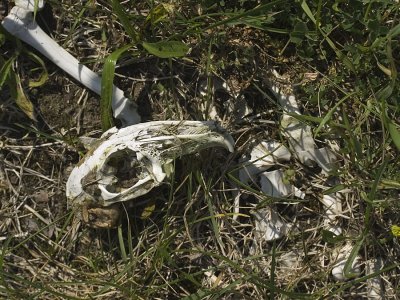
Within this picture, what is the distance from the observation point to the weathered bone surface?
7.73 ft

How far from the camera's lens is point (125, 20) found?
2365 mm

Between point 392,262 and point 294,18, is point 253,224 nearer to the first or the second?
point 392,262

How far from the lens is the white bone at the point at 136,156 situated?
2.36 metres

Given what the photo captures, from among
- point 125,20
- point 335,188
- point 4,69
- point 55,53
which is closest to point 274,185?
point 335,188

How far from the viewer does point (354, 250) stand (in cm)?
249

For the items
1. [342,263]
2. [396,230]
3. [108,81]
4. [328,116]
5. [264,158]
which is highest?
[108,81]

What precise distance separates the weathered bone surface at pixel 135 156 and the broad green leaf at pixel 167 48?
0.92ft

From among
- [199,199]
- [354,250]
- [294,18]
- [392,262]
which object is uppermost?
[294,18]

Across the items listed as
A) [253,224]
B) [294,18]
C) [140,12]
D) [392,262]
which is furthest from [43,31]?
[392,262]

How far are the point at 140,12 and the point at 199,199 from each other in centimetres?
86

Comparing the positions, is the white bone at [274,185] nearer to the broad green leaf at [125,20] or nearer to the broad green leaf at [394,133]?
the broad green leaf at [394,133]

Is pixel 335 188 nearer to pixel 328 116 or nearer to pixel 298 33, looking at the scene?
pixel 328 116

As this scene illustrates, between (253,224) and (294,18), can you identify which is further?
(253,224)

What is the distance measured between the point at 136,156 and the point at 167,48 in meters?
0.46
